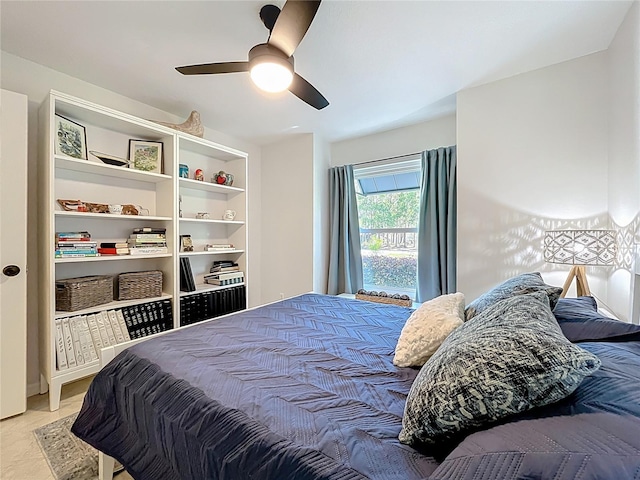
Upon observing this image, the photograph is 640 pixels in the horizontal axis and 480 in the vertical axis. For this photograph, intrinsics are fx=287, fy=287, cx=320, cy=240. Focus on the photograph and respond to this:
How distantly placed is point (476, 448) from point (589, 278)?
2307 mm

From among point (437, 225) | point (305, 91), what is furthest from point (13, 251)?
point (437, 225)

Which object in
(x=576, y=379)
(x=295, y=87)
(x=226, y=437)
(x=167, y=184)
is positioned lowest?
(x=226, y=437)

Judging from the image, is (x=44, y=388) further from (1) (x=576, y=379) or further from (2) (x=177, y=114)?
(1) (x=576, y=379)

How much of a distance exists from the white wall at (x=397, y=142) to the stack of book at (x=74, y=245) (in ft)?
9.34

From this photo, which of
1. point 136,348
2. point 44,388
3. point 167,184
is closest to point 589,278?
point 136,348

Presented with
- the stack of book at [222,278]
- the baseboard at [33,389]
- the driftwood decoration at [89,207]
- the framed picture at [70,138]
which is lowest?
the baseboard at [33,389]

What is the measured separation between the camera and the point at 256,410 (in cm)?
87

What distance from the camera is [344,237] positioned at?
3752mm

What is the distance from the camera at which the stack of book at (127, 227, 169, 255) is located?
8.21 feet

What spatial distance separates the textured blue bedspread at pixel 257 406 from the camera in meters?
0.72

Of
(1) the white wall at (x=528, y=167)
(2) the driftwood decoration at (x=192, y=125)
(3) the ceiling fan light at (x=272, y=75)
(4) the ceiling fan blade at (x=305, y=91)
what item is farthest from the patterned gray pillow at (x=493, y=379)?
(2) the driftwood decoration at (x=192, y=125)

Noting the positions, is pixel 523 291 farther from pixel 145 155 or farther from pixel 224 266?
pixel 145 155

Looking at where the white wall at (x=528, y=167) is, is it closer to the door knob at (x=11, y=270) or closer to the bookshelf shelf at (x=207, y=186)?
the bookshelf shelf at (x=207, y=186)

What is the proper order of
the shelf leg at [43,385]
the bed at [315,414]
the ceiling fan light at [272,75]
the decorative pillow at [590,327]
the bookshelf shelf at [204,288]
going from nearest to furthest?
the bed at [315,414] < the decorative pillow at [590,327] < the ceiling fan light at [272,75] < the shelf leg at [43,385] < the bookshelf shelf at [204,288]
